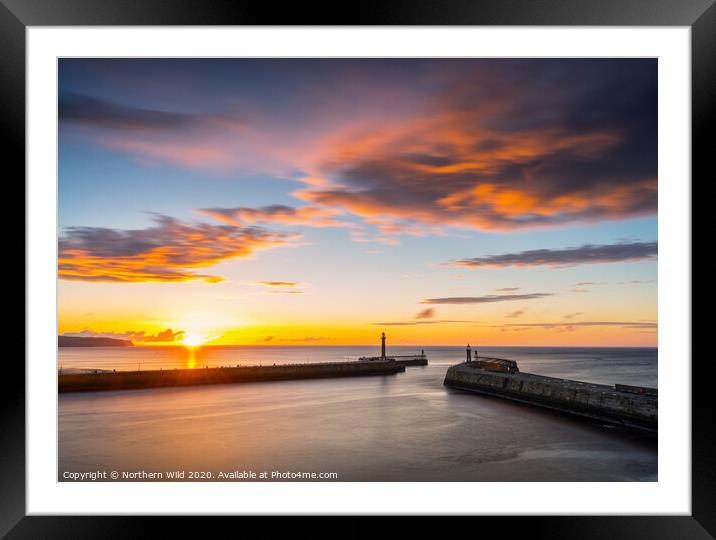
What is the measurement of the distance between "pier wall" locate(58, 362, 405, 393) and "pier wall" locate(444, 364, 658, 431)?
7264mm

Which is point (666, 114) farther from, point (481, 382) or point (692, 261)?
point (481, 382)

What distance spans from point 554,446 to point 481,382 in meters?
Result: 6.11

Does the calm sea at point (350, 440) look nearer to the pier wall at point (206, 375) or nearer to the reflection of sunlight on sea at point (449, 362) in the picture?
the pier wall at point (206, 375)

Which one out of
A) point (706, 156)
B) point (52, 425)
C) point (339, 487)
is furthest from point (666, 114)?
point (52, 425)

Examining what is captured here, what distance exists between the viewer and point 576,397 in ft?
29.3

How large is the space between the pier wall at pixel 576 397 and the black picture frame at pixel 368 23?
18.7 ft

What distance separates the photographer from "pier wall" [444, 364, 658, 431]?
7469 mm

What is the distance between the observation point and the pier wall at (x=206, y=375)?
1347cm

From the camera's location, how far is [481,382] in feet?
42.9

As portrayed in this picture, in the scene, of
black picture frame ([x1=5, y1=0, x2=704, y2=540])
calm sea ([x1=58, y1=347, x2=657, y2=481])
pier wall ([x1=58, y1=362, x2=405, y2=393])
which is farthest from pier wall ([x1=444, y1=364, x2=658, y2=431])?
pier wall ([x1=58, y1=362, x2=405, y2=393])

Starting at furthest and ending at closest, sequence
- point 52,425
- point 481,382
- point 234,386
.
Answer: point 234,386 < point 481,382 < point 52,425

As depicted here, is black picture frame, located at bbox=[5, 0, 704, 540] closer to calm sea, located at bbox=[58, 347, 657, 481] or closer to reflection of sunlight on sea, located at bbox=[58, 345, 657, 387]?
calm sea, located at bbox=[58, 347, 657, 481]

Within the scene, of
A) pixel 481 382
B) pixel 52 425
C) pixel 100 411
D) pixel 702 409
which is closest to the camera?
pixel 702 409

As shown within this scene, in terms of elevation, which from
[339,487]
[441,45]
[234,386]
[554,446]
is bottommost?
[234,386]
